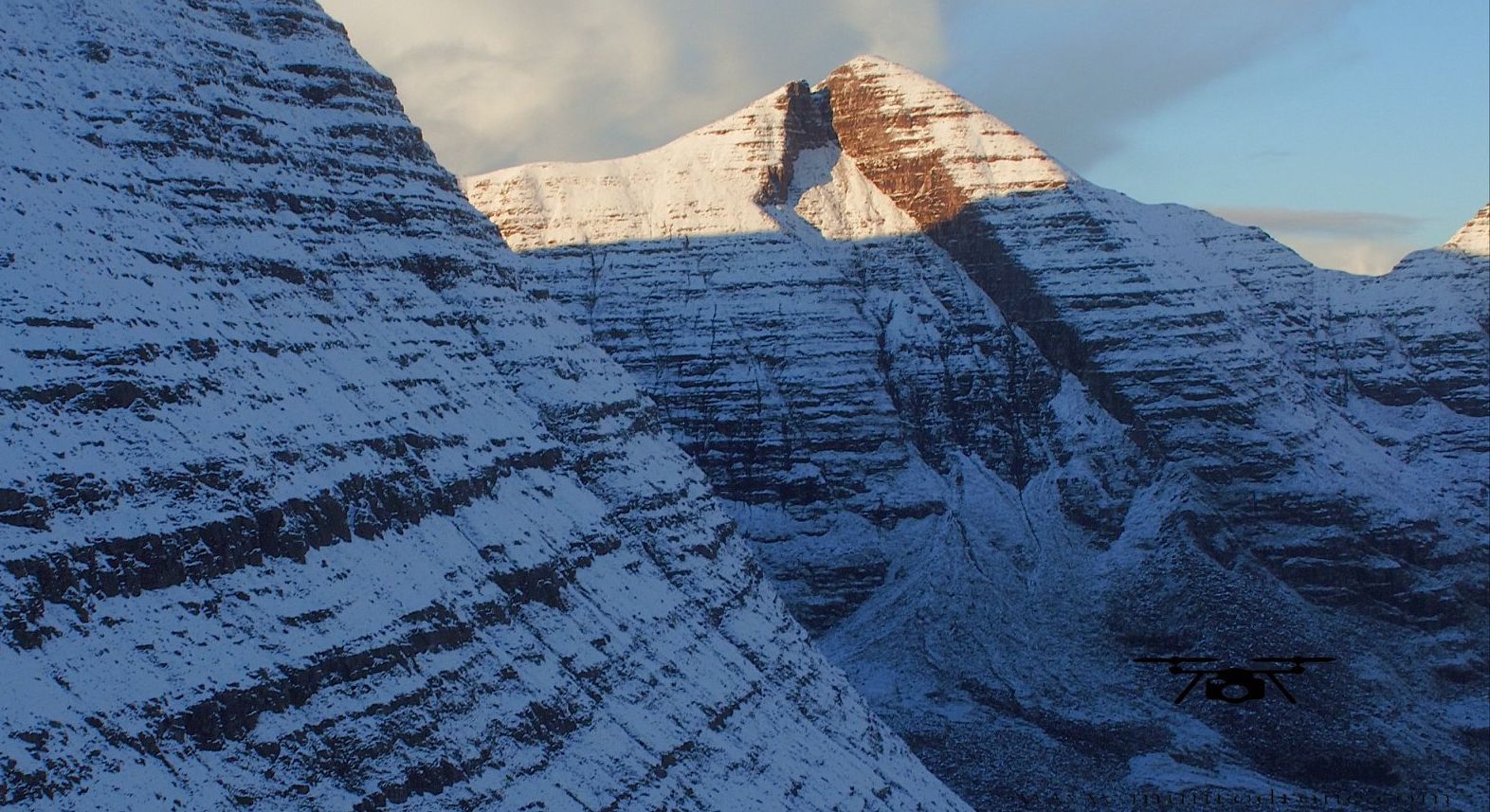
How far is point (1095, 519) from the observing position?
18212cm

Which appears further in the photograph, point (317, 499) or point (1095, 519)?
point (1095, 519)

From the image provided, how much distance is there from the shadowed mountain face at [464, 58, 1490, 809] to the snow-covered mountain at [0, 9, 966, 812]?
40.2 m

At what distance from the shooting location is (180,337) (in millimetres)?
86375

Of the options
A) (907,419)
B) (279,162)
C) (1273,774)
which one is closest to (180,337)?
(279,162)

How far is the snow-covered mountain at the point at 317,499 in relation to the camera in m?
73.9

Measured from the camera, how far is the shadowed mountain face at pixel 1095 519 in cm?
15438

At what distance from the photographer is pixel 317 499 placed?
86.0 metres

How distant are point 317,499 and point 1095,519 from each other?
352 ft

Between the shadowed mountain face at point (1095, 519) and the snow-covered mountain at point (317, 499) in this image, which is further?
the shadowed mountain face at point (1095, 519)

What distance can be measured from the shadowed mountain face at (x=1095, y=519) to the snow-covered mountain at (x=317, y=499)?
132ft

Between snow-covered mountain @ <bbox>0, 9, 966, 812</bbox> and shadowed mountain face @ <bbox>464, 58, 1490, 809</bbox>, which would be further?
shadowed mountain face @ <bbox>464, 58, 1490, 809</bbox>

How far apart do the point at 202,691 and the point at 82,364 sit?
1438 cm

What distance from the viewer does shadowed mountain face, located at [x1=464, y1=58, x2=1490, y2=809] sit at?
15438 cm

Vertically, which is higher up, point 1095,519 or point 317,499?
point 317,499
